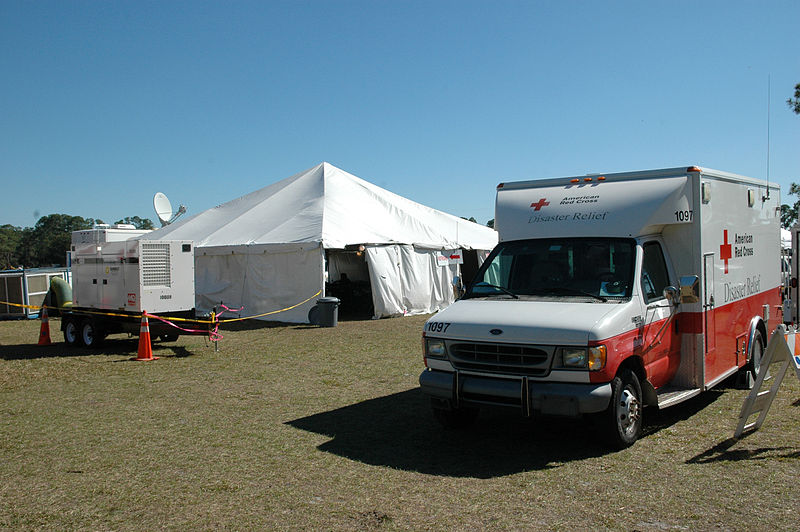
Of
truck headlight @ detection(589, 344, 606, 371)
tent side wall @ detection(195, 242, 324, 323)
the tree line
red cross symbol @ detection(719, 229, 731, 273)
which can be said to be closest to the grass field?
truck headlight @ detection(589, 344, 606, 371)

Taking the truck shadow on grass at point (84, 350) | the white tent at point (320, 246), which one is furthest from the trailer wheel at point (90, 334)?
the white tent at point (320, 246)

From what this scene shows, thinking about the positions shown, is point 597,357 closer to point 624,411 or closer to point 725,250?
point 624,411

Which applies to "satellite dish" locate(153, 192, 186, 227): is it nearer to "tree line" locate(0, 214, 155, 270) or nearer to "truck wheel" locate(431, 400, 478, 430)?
"truck wheel" locate(431, 400, 478, 430)

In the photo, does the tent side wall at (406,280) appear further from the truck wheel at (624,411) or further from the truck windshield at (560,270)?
the truck wheel at (624,411)

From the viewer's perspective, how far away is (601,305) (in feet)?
21.0

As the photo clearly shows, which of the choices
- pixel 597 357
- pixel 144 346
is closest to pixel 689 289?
pixel 597 357

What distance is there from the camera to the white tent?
20469 millimetres

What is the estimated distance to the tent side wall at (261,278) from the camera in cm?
2005

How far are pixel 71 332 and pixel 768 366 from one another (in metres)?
14.7

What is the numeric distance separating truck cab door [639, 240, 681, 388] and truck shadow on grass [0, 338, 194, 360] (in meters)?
9.87

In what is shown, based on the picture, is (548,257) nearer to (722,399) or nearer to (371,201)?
(722,399)

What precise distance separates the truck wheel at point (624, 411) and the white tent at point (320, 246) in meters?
11.6

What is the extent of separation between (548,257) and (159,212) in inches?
808

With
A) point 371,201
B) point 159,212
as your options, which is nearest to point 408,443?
point 371,201
